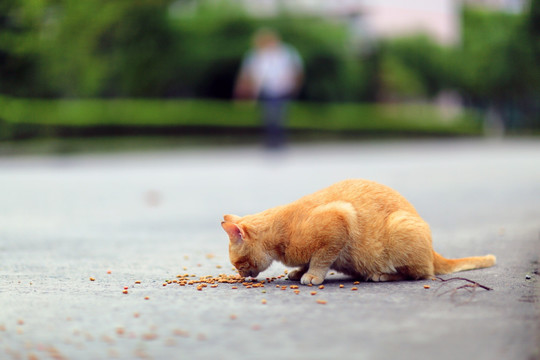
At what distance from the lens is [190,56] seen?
29766mm

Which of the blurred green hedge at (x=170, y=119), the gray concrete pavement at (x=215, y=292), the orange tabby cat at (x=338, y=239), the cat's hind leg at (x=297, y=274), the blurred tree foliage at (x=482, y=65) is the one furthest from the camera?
the blurred green hedge at (x=170, y=119)

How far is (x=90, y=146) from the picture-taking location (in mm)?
20766

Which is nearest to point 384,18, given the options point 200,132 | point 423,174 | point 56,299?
point 200,132

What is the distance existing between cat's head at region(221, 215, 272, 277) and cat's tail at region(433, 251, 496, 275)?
964 mm

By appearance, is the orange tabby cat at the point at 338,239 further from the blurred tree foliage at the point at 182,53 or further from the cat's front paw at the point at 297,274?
the blurred tree foliage at the point at 182,53

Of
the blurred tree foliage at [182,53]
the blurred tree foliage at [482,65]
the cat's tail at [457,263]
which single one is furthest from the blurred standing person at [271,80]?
the cat's tail at [457,263]

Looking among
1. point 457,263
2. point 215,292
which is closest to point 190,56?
point 457,263

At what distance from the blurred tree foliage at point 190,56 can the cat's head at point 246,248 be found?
17.6 m

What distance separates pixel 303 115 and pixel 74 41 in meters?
8.52

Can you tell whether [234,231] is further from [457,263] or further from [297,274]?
[457,263]

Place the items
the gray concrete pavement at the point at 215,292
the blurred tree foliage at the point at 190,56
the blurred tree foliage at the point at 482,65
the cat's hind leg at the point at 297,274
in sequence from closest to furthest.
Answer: the gray concrete pavement at the point at 215,292
the cat's hind leg at the point at 297,274
the blurred tree foliage at the point at 482,65
the blurred tree foliage at the point at 190,56

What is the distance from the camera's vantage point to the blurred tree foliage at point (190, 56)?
74.9 feet

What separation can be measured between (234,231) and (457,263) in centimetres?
134

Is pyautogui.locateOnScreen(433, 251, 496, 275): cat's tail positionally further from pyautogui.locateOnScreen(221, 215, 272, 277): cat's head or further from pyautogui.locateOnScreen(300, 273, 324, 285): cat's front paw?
pyautogui.locateOnScreen(221, 215, 272, 277): cat's head
